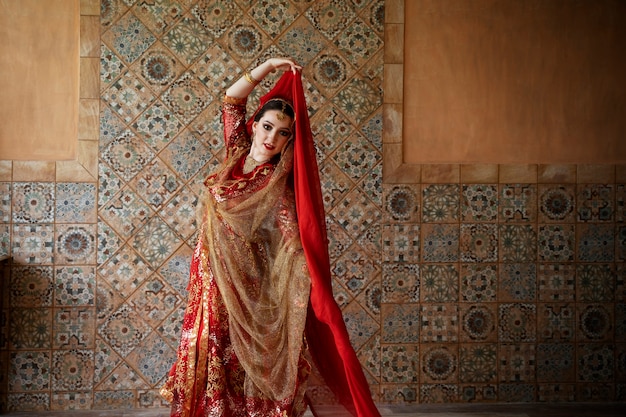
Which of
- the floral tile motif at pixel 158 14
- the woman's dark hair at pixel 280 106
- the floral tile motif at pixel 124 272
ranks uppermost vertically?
the floral tile motif at pixel 158 14

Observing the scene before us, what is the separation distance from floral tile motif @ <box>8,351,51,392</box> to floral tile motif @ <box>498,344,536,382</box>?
2.35 metres

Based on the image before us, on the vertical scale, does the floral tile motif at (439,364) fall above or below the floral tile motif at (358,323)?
below

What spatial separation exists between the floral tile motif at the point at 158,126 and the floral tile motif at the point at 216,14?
469 mm

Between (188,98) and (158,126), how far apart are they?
8.2 inches

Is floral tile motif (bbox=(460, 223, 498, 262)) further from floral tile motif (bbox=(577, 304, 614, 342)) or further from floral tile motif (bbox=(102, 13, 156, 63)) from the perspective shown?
floral tile motif (bbox=(102, 13, 156, 63))

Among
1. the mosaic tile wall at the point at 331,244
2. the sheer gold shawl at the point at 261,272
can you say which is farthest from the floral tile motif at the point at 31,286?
the sheer gold shawl at the point at 261,272

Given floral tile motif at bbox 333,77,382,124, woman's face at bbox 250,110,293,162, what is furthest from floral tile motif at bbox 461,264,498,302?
woman's face at bbox 250,110,293,162

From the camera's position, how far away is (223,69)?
11.5ft

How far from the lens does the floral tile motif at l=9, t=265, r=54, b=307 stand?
3422 mm

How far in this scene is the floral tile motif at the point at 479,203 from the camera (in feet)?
12.0

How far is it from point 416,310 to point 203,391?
134 centimetres

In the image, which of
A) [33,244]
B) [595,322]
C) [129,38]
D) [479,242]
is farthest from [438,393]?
[129,38]

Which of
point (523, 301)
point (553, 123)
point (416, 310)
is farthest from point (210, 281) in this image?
point (553, 123)

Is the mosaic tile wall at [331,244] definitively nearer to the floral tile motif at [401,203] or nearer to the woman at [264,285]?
the floral tile motif at [401,203]
